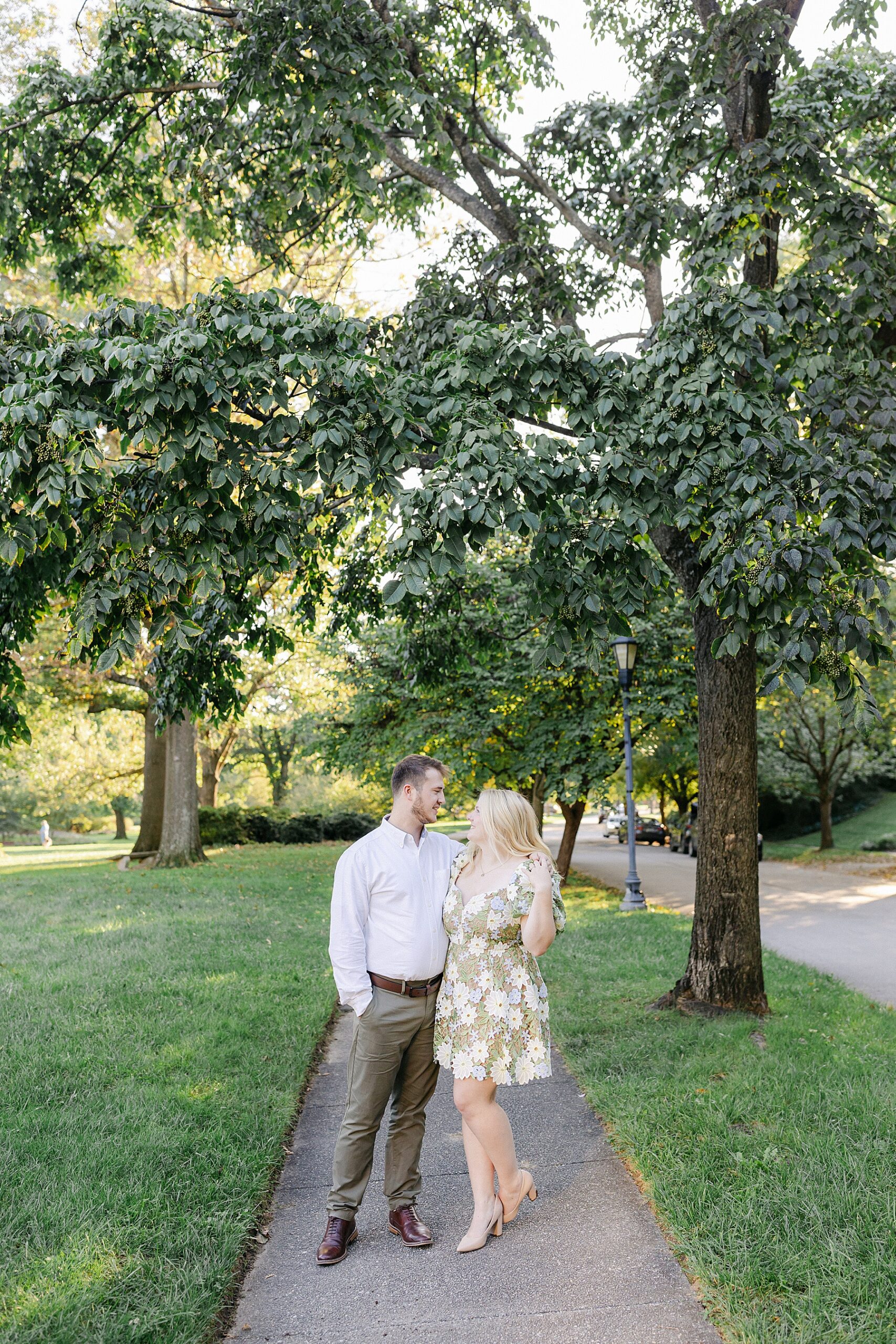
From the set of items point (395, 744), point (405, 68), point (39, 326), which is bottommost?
point (395, 744)

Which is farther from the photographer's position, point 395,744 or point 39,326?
point 395,744

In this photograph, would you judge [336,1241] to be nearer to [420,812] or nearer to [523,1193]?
[523,1193]

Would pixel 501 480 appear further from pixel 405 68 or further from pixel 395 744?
pixel 395 744

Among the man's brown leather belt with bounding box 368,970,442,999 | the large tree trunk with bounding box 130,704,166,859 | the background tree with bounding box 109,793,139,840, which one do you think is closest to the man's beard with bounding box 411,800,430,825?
the man's brown leather belt with bounding box 368,970,442,999

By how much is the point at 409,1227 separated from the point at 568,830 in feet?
47.9

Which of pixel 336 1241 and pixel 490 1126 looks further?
pixel 490 1126

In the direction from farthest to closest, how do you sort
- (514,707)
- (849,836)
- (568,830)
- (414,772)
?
(849,836) < (568,830) < (514,707) < (414,772)

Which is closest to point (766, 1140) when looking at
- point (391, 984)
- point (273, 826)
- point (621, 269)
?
point (391, 984)

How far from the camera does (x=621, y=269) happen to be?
959cm

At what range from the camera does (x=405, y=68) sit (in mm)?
7613

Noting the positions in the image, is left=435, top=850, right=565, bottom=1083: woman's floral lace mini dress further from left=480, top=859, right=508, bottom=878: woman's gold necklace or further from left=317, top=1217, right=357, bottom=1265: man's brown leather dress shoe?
left=317, top=1217, right=357, bottom=1265: man's brown leather dress shoe

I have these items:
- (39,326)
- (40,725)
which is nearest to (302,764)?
(40,725)

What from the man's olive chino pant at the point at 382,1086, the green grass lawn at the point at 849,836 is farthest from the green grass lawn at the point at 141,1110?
the green grass lawn at the point at 849,836

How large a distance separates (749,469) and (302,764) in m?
42.2
